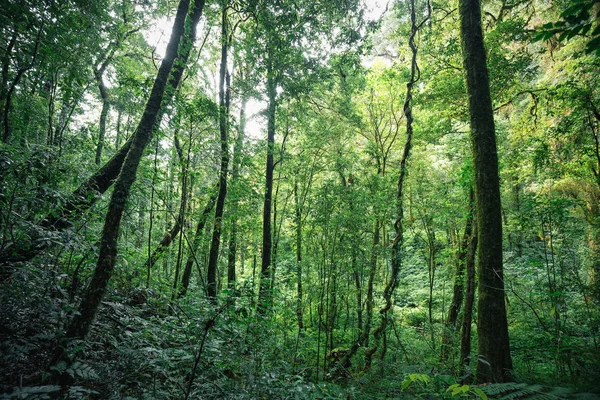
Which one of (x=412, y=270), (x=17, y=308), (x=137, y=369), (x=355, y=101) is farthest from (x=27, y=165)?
(x=412, y=270)

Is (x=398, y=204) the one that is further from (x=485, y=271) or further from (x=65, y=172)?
(x=65, y=172)

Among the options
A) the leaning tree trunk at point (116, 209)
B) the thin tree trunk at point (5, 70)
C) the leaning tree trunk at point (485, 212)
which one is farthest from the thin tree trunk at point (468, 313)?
the thin tree trunk at point (5, 70)

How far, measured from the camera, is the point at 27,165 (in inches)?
118

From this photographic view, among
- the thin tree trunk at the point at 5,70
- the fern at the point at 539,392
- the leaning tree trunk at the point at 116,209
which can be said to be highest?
the thin tree trunk at the point at 5,70

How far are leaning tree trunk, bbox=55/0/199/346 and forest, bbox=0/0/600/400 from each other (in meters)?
0.02

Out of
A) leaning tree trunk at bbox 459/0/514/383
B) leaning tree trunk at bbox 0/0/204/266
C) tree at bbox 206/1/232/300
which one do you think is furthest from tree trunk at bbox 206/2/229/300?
leaning tree trunk at bbox 459/0/514/383

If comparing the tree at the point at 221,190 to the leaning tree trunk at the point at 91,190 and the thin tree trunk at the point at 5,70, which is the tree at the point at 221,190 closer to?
the leaning tree trunk at the point at 91,190

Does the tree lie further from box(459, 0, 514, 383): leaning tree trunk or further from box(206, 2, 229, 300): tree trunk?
box(459, 0, 514, 383): leaning tree trunk

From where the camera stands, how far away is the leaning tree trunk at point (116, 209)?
2.87 metres

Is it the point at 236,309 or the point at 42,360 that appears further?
the point at 236,309

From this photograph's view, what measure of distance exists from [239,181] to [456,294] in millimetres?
7472

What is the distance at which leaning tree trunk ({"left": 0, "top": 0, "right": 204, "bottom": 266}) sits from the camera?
3256 millimetres

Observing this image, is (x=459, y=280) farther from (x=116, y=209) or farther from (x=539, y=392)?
(x=116, y=209)

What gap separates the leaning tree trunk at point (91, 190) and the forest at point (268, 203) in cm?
4
